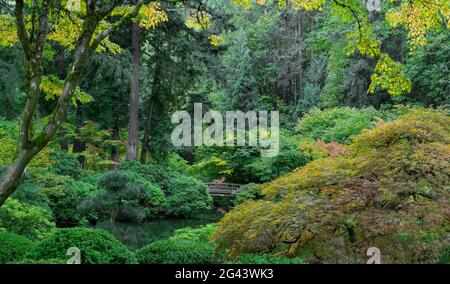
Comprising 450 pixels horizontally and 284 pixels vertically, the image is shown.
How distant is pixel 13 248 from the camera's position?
19.6ft

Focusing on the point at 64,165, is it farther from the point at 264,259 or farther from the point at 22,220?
the point at 264,259

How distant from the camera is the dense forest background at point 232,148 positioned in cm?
491

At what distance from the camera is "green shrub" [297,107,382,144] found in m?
18.2

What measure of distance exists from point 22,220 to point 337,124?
46.7 ft

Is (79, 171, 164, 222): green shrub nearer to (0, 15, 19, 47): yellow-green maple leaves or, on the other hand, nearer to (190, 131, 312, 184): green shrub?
(0, 15, 19, 47): yellow-green maple leaves

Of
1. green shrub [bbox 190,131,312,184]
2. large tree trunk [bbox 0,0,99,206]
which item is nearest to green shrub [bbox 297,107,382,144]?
green shrub [bbox 190,131,312,184]

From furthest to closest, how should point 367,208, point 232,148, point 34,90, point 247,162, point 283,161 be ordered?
point 232,148 → point 247,162 → point 283,161 → point 367,208 → point 34,90

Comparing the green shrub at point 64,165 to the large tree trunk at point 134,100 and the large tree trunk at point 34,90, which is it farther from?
the large tree trunk at point 34,90

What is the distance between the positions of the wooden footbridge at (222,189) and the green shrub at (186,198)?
1820 millimetres

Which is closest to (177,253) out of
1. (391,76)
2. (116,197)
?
(391,76)

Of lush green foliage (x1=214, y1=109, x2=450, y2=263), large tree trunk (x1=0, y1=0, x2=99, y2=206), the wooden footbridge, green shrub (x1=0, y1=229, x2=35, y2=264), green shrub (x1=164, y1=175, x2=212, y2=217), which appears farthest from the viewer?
the wooden footbridge

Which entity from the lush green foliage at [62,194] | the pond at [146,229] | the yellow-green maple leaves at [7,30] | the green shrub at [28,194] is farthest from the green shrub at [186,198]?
the yellow-green maple leaves at [7,30]

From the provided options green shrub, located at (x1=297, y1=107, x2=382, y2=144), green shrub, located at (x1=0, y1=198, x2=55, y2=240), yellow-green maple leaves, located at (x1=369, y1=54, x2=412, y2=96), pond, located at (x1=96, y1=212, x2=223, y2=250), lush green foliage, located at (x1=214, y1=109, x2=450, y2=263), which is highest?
yellow-green maple leaves, located at (x1=369, y1=54, x2=412, y2=96)

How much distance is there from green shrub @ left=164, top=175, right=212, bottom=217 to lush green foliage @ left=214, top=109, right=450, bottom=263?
32.7 feet
